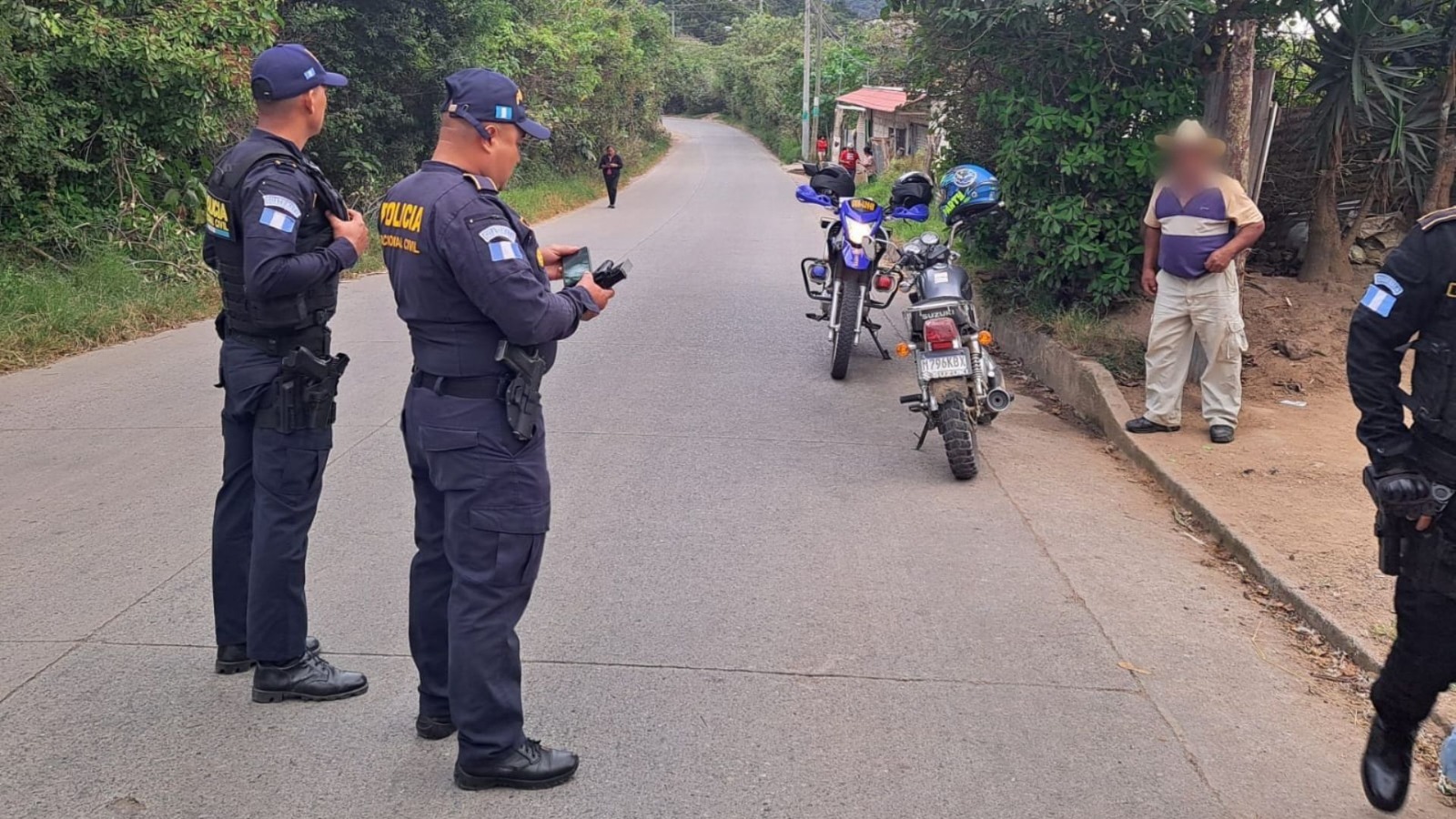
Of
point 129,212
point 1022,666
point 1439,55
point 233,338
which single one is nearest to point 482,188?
point 233,338

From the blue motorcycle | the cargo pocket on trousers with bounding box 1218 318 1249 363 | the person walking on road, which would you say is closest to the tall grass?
Result: the blue motorcycle

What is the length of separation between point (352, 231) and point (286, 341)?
0.42 m

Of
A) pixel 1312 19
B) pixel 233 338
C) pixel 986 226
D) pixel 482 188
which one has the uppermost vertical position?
pixel 1312 19

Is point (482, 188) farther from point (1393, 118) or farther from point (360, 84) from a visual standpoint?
point (360, 84)

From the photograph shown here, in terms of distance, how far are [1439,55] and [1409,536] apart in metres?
6.42

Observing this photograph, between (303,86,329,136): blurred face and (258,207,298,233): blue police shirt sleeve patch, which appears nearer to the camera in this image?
(258,207,298,233): blue police shirt sleeve patch

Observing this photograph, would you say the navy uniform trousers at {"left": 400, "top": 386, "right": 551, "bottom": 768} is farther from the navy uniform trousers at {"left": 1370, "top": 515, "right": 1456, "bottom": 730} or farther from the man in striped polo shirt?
the man in striped polo shirt

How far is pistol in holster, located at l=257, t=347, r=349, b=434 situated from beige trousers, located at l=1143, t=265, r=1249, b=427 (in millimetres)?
5144

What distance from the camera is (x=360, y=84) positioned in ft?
60.6

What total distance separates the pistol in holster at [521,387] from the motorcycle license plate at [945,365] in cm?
373

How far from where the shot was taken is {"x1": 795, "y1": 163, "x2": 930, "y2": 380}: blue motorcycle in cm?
828

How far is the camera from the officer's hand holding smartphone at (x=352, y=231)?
12.2 feet

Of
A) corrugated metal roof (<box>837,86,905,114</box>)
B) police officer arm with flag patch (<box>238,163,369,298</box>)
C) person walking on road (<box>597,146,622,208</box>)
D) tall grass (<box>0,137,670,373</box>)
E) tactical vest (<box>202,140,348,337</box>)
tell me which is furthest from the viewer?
corrugated metal roof (<box>837,86,905,114</box>)

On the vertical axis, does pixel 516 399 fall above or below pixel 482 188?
below
